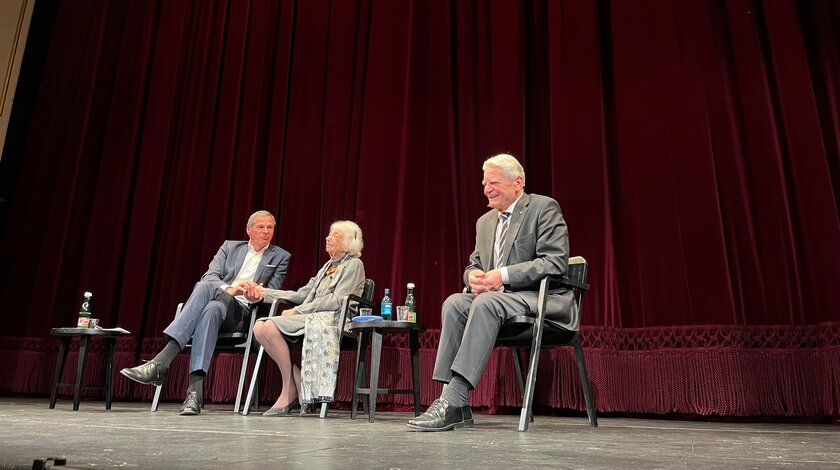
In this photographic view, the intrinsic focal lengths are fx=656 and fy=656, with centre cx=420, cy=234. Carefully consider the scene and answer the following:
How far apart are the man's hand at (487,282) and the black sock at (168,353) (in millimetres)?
1534

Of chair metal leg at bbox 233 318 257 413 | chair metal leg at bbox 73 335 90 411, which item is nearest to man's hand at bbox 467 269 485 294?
chair metal leg at bbox 233 318 257 413

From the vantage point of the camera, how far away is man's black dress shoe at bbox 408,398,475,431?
1.87 metres

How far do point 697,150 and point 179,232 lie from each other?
3.19 metres

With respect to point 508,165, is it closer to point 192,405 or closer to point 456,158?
point 456,158

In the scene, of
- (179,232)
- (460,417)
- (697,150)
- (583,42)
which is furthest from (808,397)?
(179,232)

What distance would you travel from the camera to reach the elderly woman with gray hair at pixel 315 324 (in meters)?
2.90

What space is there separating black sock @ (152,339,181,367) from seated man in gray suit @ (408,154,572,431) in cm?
144

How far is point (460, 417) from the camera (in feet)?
6.50

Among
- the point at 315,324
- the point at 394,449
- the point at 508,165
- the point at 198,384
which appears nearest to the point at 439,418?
the point at 394,449

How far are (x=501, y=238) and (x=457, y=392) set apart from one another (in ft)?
2.37

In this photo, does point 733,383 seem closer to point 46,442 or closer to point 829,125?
point 829,125

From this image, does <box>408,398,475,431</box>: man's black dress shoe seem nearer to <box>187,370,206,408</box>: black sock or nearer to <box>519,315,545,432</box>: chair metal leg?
<box>519,315,545,432</box>: chair metal leg

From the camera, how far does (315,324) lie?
2.96m

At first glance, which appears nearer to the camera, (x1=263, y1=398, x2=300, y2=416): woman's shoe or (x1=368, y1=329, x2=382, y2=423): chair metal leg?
(x1=368, y1=329, x2=382, y2=423): chair metal leg
